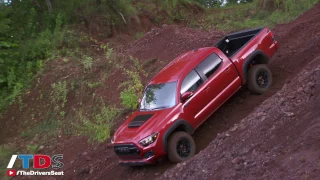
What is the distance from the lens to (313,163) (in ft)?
16.8

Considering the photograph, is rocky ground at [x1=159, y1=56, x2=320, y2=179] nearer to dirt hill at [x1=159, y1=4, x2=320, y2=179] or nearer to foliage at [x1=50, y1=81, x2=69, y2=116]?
dirt hill at [x1=159, y1=4, x2=320, y2=179]

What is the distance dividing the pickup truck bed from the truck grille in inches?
168

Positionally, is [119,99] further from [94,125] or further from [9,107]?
[9,107]

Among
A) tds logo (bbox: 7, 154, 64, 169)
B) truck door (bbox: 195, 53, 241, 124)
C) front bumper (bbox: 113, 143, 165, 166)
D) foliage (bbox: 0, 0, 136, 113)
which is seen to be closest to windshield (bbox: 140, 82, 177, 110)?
truck door (bbox: 195, 53, 241, 124)

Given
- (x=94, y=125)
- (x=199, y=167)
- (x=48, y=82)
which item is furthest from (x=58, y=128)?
(x=199, y=167)

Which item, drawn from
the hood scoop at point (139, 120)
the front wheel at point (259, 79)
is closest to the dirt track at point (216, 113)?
the front wheel at point (259, 79)

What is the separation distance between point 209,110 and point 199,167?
252 centimetres

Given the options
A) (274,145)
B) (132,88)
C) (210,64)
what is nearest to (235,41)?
(210,64)

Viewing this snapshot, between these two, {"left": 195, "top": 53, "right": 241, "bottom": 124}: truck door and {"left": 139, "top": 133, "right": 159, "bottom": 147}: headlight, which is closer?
{"left": 139, "top": 133, "right": 159, "bottom": 147}: headlight

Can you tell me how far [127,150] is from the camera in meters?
8.46

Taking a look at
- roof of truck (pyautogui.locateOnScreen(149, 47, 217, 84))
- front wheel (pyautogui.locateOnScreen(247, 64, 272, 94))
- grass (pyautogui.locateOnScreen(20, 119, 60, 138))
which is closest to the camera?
roof of truck (pyautogui.locateOnScreen(149, 47, 217, 84))

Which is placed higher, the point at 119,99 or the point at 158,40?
the point at 158,40

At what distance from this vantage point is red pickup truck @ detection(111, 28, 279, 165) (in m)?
8.33

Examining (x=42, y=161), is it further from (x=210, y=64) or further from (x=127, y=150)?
(x=210, y=64)
